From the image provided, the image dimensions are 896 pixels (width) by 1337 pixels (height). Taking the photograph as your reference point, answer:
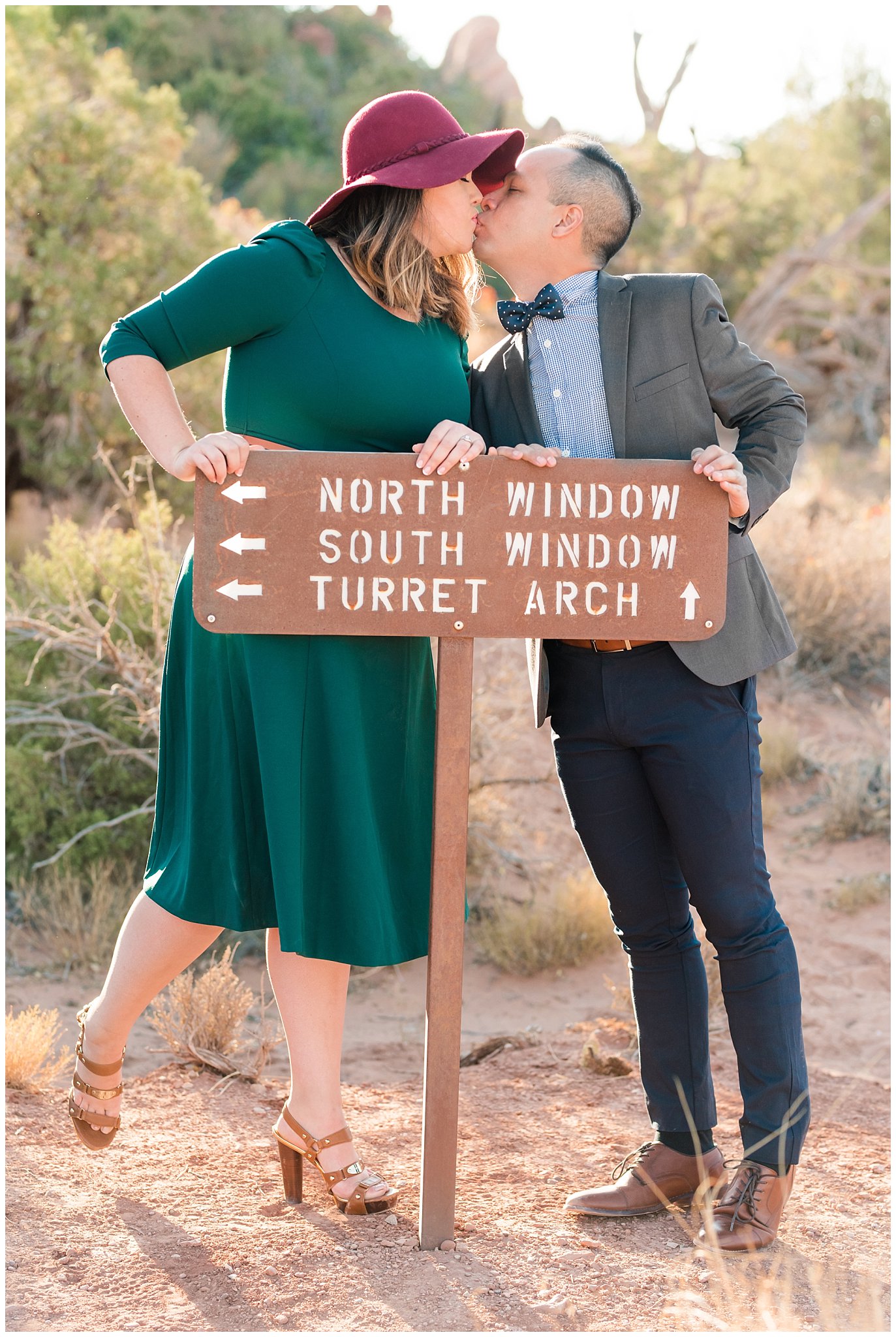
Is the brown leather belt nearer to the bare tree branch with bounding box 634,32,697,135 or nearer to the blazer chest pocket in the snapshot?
the blazer chest pocket

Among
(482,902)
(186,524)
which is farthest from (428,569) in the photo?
(186,524)

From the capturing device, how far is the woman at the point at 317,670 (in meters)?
2.30

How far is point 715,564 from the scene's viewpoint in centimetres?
237

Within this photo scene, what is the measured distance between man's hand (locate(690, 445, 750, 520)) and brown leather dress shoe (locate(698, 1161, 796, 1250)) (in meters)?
1.36

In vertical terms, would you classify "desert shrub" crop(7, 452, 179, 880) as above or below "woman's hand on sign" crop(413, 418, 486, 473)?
below

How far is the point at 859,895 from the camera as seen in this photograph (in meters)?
5.46

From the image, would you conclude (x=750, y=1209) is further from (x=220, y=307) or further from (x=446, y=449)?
A: (x=220, y=307)

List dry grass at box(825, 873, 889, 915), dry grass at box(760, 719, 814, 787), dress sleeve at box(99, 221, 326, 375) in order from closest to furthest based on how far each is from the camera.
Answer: dress sleeve at box(99, 221, 326, 375)
dry grass at box(825, 873, 889, 915)
dry grass at box(760, 719, 814, 787)

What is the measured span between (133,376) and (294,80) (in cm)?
1974

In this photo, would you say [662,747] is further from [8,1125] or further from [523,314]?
[8,1125]

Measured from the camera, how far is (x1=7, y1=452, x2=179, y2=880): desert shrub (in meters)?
5.06

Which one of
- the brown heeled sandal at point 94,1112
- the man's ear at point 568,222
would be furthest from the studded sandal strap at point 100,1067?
the man's ear at point 568,222

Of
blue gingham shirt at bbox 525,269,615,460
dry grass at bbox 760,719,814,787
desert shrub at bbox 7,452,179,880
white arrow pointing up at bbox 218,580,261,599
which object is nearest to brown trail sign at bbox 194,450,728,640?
white arrow pointing up at bbox 218,580,261,599

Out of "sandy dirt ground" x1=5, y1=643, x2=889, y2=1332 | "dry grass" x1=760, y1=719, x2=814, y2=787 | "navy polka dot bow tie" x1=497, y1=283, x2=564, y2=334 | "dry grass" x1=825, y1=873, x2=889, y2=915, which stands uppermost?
"navy polka dot bow tie" x1=497, y1=283, x2=564, y2=334
